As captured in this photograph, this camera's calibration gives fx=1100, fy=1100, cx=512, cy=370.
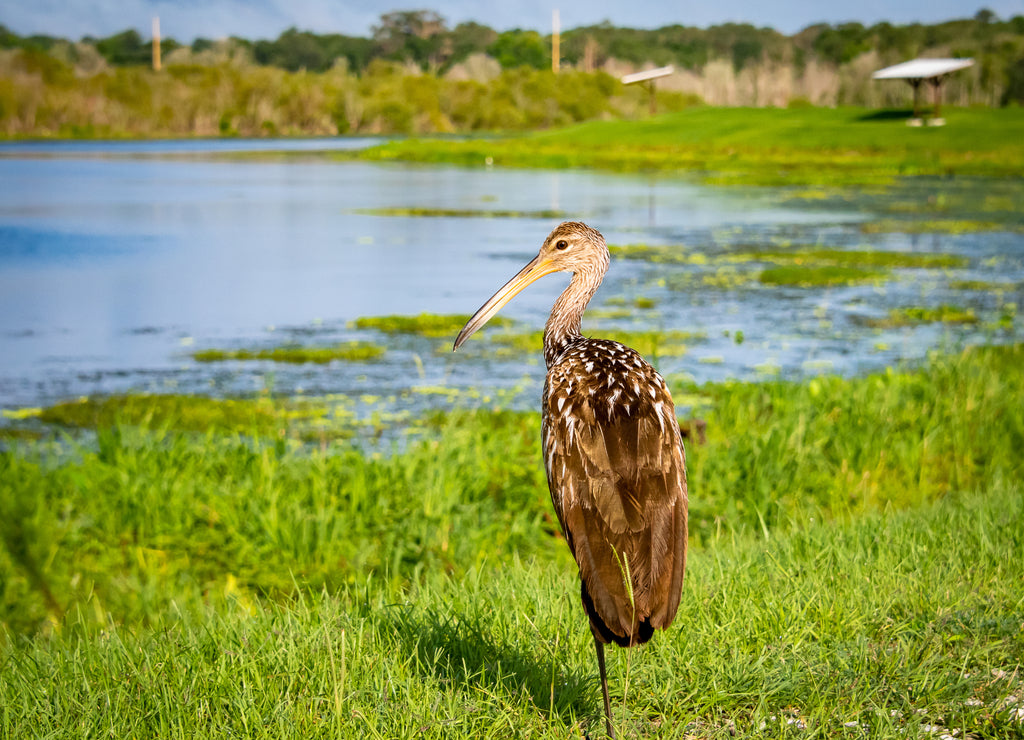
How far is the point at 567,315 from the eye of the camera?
4254 mm

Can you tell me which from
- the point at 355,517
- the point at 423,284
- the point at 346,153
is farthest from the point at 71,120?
the point at 355,517

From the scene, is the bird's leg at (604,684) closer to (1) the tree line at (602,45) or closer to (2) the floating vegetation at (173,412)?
(2) the floating vegetation at (173,412)

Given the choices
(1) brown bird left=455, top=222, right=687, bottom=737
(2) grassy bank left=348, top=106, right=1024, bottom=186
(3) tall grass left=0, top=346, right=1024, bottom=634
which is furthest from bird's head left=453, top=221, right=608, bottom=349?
(2) grassy bank left=348, top=106, right=1024, bottom=186

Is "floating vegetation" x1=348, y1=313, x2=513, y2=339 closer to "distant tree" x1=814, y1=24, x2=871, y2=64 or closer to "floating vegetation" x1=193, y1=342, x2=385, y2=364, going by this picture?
"floating vegetation" x1=193, y1=342, x2=385, y2=364

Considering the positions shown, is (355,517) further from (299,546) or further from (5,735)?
(5,735)

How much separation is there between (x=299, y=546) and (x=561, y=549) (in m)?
1.60

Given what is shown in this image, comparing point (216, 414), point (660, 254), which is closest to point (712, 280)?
point (660, 254)

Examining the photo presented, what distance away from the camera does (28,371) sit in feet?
39.2

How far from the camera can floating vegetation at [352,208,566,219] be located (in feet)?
90.2

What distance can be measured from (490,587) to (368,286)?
13.5 meters

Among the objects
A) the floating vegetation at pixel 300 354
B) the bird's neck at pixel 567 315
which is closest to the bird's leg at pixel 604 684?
the bird's neck at pixel 567 315

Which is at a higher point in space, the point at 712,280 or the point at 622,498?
the point at 622,498

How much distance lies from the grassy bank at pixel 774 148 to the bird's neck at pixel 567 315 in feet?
115

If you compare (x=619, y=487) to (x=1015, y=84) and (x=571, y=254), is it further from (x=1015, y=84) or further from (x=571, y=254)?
(x=1015, y=84)
